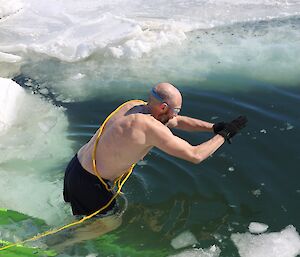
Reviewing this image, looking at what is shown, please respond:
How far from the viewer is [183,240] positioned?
3688 mm

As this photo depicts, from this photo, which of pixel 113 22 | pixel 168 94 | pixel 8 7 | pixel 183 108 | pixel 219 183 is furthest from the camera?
pixel 8 7

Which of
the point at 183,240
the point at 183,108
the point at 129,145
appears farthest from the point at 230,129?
the point at 183,108

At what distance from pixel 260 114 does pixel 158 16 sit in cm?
341

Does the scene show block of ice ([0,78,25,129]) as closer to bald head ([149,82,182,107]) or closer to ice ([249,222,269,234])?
bald head ([149,82,182,107])

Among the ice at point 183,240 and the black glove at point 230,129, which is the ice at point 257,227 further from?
the black glove at point 230,129

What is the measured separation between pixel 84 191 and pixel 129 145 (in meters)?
0.55

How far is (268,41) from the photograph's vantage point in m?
6.99

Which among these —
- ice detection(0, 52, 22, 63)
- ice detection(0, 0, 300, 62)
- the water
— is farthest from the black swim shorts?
ice detection(0, 52, 22, 63)

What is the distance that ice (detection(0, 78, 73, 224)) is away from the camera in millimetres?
4273

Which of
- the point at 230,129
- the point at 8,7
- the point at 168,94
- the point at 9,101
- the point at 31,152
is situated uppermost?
the point at 168,94

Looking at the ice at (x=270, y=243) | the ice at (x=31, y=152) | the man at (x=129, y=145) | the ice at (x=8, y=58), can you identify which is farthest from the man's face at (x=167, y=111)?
the ice at (x=8, y=58)

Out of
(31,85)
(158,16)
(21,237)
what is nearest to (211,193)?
(21,237)

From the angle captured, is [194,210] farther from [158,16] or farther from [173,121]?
[158,16]

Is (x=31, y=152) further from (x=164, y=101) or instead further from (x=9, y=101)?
(x=164, y=101)
